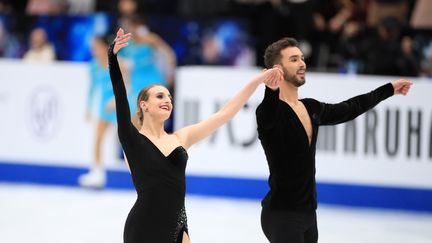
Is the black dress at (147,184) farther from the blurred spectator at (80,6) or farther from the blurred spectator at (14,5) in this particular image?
the blurred spectator at (14,5)

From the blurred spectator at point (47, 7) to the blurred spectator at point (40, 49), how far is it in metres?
0.76

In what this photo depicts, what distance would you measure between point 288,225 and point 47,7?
7.75 metres

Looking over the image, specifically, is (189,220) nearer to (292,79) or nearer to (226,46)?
(292,79)

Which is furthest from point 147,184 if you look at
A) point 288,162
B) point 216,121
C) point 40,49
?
point 40,49

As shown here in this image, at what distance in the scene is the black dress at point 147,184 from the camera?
136 inches

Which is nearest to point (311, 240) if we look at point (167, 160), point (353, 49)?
point (167, 160)

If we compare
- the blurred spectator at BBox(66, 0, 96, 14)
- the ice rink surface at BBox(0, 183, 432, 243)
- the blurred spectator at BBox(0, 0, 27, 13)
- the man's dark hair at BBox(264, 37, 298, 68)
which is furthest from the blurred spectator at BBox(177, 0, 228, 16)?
the man's dark hair at BBox(264, 37, 298, 68)

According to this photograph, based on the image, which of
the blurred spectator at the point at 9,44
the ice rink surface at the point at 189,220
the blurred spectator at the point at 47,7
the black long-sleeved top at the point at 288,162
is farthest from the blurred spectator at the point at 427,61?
the black long-sleeved top at the point at 288,162

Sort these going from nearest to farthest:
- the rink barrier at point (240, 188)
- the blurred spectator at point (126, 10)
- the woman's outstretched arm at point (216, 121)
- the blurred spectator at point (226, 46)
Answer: the woman's outstretched arm at point (216, 121) → the rink barrier at point (240, 188) → the blurred spectator at point (126, 10) → the blurred spectator at point (226, 46)

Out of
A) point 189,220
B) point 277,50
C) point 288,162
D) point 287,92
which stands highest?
point 277,50

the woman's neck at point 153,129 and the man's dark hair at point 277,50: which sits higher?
the man's dark hair at point 277,50

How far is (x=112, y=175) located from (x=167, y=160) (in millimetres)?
5032

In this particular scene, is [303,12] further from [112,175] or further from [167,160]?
[167,160]

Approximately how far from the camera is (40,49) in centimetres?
964
